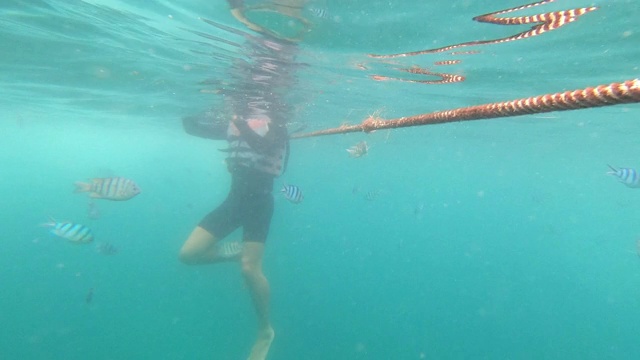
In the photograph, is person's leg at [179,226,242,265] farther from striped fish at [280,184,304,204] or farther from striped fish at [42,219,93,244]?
striped fish at [42,219,93,244]

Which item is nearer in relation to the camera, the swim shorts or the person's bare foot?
the person's bare foot

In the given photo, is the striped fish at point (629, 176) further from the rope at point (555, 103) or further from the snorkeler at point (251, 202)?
the rope at point (555, 103)

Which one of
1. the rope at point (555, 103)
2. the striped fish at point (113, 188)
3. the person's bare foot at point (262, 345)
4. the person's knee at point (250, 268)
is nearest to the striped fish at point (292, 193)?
the person's knee at point (250, 268)

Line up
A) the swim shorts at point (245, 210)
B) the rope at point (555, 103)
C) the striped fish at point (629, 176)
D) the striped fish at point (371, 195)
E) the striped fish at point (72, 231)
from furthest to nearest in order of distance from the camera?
the striped fish at point (371, 195), the swim shorts at point (245, 210), the striped fish at point (629, 176), the striped fish at point (72, 231), the rope at point (555, 103)

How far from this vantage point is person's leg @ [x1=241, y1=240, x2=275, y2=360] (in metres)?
10.4

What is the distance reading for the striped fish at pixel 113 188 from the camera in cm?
922

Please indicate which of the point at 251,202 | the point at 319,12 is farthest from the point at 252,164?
the point at 319,12

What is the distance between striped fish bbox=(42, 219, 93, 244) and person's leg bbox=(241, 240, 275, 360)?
3954mm

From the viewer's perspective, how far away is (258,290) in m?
10.4

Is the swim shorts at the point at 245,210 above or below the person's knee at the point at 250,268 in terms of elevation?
above

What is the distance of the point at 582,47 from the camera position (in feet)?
35.7

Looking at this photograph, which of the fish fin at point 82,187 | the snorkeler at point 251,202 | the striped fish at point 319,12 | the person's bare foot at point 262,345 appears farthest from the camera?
the snorkeler at point 251,202

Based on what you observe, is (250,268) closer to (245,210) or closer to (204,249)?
(204,249)

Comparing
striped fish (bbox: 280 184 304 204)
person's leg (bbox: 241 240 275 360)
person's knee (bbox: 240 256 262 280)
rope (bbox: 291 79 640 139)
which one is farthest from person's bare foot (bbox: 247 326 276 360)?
rope (bbox: 291 79 640 139)
